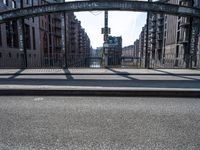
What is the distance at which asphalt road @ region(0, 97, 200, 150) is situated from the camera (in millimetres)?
3490

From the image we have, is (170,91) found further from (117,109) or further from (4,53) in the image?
(4,53)

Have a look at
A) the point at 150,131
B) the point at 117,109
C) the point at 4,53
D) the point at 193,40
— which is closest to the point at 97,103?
the point at 117,109

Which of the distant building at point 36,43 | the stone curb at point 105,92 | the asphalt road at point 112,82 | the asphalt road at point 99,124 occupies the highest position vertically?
the distant building at point 36,43

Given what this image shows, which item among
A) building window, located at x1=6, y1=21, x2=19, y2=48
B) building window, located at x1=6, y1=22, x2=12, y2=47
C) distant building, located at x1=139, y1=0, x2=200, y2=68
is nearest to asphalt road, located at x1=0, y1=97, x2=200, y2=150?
building window, located at x1=6, y1=22, x2=12, y2=47

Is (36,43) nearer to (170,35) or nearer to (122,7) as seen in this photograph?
(122,7)

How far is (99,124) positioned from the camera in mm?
4395

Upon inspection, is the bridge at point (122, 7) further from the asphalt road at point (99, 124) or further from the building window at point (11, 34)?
the building window at point (11, 34)

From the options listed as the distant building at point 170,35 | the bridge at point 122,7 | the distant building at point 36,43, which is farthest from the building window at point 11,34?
the distant building at point 170,35

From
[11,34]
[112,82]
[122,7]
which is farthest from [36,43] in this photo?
[112,82]

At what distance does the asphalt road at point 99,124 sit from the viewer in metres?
3.49

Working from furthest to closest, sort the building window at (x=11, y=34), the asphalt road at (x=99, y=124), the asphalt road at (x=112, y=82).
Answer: the building window at (x=11, y=34) → the asphalt road at (x=112, y=82) → the asphalt road at (x=99, y=124)

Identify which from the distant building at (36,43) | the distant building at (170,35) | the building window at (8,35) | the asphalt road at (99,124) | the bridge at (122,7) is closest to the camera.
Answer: the asphalt road at (99,124)

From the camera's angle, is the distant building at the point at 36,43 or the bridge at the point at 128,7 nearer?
the bridge at the point at 128,7

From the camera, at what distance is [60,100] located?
6410 mm
